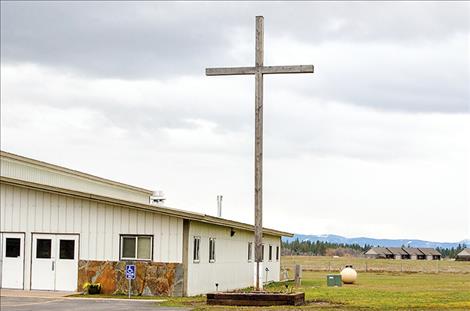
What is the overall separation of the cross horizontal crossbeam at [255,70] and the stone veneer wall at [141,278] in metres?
7.90

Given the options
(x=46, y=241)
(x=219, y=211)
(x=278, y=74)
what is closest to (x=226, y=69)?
(x=278, y=74)

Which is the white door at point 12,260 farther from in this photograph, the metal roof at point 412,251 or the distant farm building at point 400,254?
the metal roof at point 412,251

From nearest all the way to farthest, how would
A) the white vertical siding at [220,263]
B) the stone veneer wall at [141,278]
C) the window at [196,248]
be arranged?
the stone veneer wall at [141,278]
the white vertical siding at [220,263]
the window at [196,248]

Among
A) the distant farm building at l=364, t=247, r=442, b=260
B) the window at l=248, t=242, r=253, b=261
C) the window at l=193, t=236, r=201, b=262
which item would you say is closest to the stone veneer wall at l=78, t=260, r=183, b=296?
the window at l=193, t=236, r=201, b=262

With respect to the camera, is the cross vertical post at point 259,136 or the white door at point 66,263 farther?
the white door at point 66,263

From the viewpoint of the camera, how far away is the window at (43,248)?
101 ft

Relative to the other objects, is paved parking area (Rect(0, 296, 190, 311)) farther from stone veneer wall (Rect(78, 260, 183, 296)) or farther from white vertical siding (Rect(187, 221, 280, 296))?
white vertical siding (Rect(187, 221, 280, 296))

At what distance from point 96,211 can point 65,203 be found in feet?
4.03

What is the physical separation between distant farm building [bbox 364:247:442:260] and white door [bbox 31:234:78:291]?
13424cm

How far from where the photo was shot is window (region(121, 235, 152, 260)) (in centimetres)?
2980

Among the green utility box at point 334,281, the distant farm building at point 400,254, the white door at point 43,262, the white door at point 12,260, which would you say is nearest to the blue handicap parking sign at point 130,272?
the white door at point 43,262

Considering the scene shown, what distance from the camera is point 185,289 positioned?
2936cm

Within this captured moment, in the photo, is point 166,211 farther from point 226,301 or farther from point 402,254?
point 402,254

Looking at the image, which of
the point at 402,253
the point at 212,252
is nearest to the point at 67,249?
the point at 212,252
